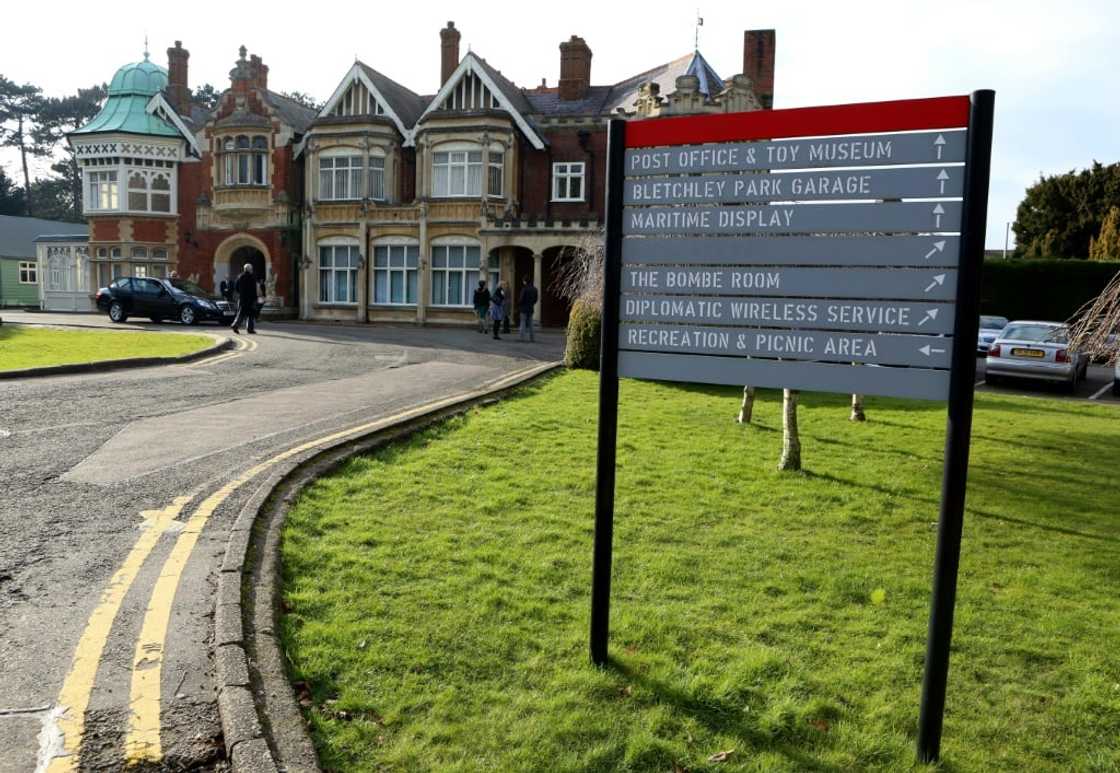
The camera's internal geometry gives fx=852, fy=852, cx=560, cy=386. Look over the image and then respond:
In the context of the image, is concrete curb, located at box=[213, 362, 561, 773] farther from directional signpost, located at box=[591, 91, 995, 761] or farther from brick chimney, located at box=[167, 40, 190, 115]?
brick chimney, located at box=[167, 40, 190, 115]

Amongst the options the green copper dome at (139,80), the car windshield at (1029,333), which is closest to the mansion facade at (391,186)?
the green copper dome at (139,80)

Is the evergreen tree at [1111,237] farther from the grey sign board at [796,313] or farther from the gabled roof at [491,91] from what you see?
the grey sign board at [796,313]

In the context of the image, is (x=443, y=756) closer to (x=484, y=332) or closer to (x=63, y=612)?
(x=63, y=612)

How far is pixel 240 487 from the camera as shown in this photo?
6.80 m

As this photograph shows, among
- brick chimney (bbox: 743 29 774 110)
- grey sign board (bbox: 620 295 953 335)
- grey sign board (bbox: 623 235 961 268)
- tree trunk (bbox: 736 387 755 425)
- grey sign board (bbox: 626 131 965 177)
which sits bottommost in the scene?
tree trunk (bbox: 736 387 755 425)

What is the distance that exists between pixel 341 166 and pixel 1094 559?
33.2m

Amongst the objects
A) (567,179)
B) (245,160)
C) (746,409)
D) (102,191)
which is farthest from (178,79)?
(746,409)

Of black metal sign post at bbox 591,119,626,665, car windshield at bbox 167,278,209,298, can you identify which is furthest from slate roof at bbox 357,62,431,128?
black metal sign post at bbox 591,119,626,665

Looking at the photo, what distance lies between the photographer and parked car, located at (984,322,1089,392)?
1912 cm

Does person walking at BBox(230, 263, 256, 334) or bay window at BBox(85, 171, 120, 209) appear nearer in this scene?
person walking at BBox(230, 263, 256, 334)

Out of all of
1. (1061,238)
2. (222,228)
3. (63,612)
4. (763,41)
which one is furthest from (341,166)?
(1061,238)

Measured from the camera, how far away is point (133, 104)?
132ft

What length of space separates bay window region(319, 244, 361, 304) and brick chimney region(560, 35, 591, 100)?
36.8ft

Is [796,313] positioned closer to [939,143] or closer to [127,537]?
A: [939,143]
